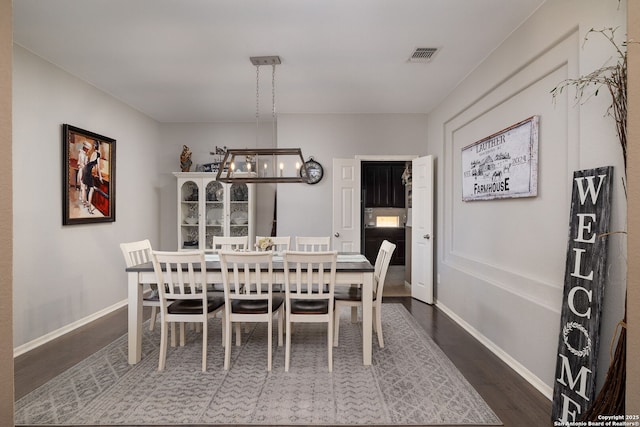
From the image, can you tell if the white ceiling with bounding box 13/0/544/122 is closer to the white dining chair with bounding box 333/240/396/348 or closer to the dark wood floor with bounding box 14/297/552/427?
the white dining chair with bounding box 333/240/396/348

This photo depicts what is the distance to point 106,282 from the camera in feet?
14.2

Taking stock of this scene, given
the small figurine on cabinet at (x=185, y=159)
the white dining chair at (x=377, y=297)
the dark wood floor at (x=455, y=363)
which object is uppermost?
the small figurine on cabinet at (x=185, y=159)

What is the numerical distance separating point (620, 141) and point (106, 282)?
513 cm

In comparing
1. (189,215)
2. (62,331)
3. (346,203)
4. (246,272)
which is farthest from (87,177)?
(346,203)

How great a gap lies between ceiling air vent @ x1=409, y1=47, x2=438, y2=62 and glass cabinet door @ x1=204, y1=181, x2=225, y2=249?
3474 millimetres

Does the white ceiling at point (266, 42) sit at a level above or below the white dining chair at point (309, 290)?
above

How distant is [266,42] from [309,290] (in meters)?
2.20

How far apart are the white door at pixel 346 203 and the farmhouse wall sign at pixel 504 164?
69.9 inches

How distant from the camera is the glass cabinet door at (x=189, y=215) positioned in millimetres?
5496

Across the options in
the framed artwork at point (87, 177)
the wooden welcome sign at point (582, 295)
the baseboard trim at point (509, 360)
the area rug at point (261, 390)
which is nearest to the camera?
the wooden welcome sign at point (582, 295)

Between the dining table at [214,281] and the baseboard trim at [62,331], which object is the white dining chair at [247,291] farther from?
the baseboard trim at [62,331]

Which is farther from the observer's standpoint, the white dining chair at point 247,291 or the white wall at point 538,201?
the white dining chair at point 247,291

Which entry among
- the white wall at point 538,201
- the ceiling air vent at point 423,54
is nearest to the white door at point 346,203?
the white wall at point 538,201

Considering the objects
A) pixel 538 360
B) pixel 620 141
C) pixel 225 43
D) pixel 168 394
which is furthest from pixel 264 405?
pixel 225 43
